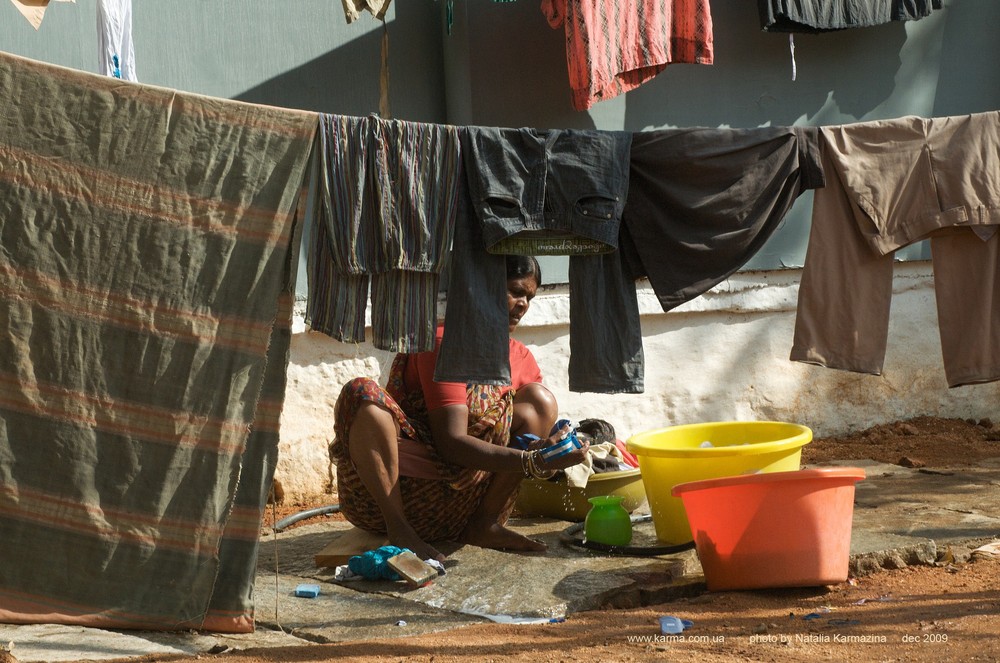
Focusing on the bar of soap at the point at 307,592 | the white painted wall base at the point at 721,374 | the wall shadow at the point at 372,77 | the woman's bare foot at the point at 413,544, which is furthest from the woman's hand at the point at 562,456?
the wall shadow at the point at 372,77

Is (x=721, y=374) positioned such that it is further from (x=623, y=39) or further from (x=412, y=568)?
(x=412, y=568)

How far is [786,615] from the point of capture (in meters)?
3.46

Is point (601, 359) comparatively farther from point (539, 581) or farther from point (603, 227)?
point (539, 581)

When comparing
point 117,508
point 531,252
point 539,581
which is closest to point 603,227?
point 531,252

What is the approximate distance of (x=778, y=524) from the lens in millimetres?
3584

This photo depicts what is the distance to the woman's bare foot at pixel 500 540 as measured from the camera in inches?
169

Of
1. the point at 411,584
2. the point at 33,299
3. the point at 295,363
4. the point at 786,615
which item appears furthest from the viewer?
the point at 295,363

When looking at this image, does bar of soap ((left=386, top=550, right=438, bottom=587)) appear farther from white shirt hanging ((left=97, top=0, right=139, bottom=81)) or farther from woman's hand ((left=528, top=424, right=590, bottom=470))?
white shirt hanging ((left=97, top=0, right=139, bottom=81))

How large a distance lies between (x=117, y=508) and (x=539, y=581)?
4.97 feet

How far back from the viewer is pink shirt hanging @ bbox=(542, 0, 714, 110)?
5.32 metres

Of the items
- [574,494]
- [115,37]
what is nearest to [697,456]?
[574,494]

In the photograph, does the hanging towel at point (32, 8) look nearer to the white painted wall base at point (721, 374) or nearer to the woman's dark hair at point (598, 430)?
the white painted wall base at point (721, 374)

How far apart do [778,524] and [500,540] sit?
1.21 metres

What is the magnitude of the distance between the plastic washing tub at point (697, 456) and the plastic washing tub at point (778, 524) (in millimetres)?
430
